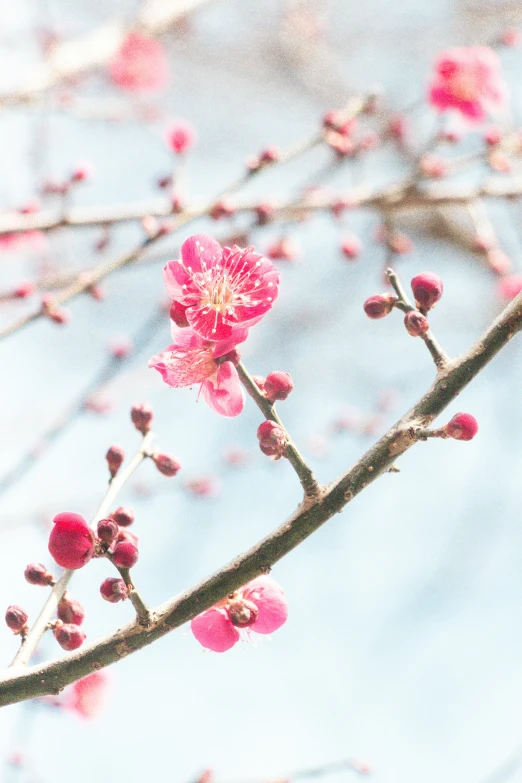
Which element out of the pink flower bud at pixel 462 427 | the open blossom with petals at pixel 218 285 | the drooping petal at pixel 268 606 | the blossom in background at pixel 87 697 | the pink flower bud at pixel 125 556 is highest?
the open blossom with petals at pixel 218 285

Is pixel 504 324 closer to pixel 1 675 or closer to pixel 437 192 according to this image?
pixel 1 675

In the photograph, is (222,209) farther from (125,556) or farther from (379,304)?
(125,556)

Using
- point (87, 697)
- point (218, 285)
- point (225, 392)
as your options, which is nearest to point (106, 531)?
point (225, 392)

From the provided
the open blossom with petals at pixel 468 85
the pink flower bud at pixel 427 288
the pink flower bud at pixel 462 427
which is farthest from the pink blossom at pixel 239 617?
the open blossom with petals at pixel 468 85

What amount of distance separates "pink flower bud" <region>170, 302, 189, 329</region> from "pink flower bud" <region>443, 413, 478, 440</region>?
0.45 metres

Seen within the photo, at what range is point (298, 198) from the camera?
2.69 m

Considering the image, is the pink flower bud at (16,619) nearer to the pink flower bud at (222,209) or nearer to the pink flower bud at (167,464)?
the pink flower bud at (167,464)

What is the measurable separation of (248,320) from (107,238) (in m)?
1.85

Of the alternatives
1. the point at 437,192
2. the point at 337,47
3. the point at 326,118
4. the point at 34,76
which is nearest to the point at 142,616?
the point at 326,118

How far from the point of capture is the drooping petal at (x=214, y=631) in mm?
1220

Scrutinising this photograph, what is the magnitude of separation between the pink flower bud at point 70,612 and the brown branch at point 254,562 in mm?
161

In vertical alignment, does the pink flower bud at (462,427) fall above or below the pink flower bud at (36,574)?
above

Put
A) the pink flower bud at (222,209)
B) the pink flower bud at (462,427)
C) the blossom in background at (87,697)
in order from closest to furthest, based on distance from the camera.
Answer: the pink flower bud at (462,427) < the pink flower bud at (222,209) < the blossom in background at (87,697)

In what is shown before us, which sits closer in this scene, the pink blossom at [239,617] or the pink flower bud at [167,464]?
the pink blossom at [239,617]
